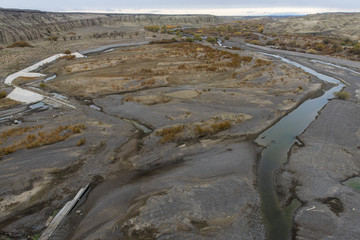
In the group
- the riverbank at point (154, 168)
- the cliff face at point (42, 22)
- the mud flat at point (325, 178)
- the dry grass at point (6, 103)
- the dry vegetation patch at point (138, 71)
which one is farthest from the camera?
the cliff face at point (42, 22)

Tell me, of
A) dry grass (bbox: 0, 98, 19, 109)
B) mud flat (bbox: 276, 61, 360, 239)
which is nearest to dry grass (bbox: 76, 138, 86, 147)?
dry grass (bbox: 0, 98, 19, 109)

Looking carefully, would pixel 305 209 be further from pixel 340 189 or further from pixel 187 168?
pixel 187 168

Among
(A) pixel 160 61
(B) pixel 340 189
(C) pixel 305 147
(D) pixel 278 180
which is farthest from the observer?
(A) pixel 160 61

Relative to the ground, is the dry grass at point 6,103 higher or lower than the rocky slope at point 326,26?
lower

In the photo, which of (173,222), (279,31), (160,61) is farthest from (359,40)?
(173,222)

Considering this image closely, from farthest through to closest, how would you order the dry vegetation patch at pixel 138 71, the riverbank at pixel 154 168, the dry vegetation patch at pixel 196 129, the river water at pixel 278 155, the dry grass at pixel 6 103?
the dry vegetation patch at pixel 138 71
the dry grass at pixel 6 103
the dry vegetation patch at pixel 196 129
the river water at pixel 278 155
the riverbank at pixel 154 168

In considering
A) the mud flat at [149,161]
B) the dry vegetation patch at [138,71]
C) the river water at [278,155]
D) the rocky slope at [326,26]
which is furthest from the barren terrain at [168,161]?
the rocky slope at [326,26]

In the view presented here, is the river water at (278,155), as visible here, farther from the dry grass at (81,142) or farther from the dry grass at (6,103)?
the dry grass at (6,103)

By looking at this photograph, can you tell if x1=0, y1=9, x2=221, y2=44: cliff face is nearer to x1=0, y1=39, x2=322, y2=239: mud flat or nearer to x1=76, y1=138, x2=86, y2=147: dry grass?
x1=0, y1=39, x2=322, y2=239: mud flat
